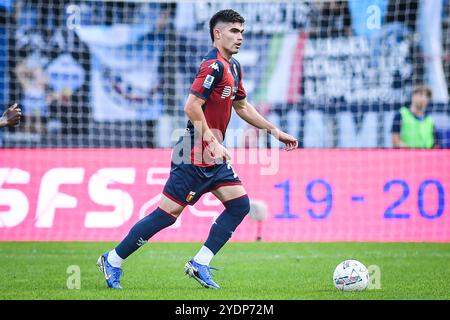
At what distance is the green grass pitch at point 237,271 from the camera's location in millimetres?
7352

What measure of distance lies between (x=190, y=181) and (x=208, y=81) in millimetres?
830

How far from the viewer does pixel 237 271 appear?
30.5 ft

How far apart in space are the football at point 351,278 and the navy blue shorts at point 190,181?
3.96ft

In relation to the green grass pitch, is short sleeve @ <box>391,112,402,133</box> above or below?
above

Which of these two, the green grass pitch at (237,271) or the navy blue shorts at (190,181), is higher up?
the navy blue shorts at (190,181)

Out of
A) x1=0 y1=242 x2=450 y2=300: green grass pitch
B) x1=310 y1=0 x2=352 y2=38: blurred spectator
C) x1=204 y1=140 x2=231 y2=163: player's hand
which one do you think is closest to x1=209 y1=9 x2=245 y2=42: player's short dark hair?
x1=204 y1=140 x2=231 y2=163: player's hand

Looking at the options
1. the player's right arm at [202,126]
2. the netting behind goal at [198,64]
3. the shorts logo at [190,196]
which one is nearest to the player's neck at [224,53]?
the player's right arm at [202,126]

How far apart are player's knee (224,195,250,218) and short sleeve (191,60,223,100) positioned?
36.2 inches

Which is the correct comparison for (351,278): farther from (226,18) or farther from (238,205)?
(226,18)

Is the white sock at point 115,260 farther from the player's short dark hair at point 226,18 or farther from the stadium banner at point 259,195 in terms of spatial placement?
the stadium banner at point 259,195

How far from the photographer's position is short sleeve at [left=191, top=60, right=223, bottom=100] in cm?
759

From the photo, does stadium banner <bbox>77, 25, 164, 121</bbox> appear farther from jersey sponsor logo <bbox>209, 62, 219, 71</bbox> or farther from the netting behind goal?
jersey sponsor logo <bbox>209, 62, 219, 71</bbox>
